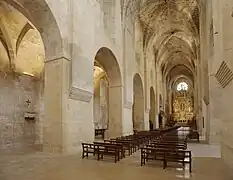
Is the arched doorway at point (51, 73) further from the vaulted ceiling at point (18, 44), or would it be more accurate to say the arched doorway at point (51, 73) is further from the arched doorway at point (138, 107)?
the arched doorway at point (138, 107)

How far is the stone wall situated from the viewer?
14430 mm

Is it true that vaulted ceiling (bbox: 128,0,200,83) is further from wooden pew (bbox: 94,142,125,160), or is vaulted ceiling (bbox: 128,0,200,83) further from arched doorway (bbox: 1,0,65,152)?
wooden pew (bbox: 94,142,125,160)

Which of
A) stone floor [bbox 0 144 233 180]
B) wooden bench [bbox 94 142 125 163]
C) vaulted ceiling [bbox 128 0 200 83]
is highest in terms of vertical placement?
vaulted ceiling [bbox 128 0 200 83]

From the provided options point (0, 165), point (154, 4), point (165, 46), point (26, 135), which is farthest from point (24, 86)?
point (165, 46)

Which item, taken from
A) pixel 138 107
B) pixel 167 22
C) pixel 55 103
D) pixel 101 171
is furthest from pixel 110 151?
pixel 167 22

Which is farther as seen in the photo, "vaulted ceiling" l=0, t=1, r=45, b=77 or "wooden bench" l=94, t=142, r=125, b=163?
"vaulted ceiling" l=0, t=1, r=45, b=77

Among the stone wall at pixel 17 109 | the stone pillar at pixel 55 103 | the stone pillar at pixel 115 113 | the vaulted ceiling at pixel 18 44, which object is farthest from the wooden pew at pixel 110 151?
the vaulted ceiling at pixel 18 44

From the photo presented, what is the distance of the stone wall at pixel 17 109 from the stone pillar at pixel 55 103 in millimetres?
4460

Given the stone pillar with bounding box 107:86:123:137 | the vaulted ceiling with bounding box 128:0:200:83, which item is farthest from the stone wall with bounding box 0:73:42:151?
the vaulted ceiling with bounding box 128:0:200:83

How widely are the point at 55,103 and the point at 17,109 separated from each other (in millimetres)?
6228

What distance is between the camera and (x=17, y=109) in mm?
15438

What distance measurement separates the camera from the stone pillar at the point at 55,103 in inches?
400

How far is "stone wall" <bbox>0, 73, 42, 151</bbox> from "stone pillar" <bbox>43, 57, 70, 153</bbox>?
176 inches

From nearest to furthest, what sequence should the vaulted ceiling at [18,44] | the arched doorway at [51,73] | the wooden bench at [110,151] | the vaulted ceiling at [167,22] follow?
the wooden bench at [110,151] → the arched doorway at [51,73] → the vaulted ceiling at [18,44] → the vaulted ceiling at [167,22]
